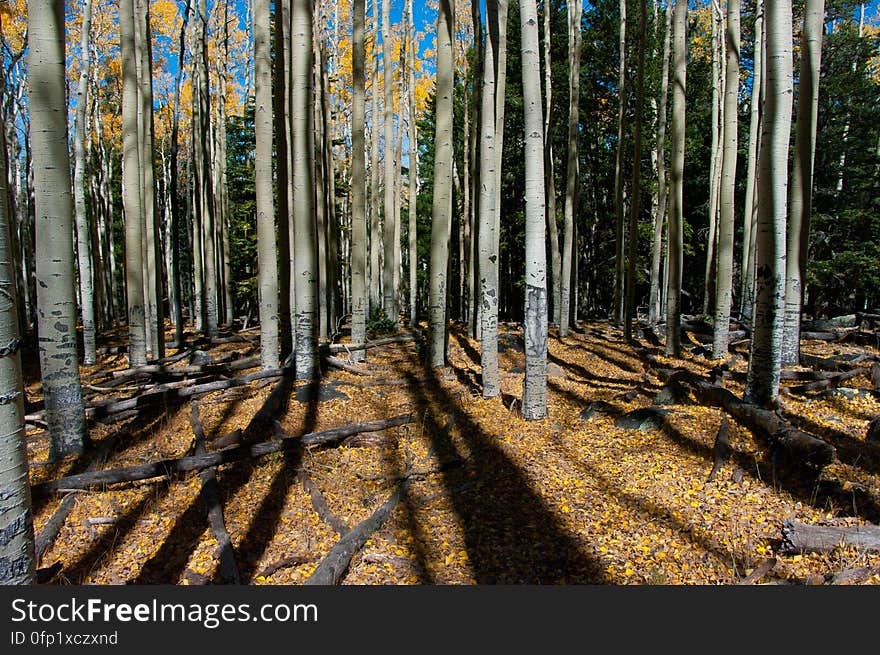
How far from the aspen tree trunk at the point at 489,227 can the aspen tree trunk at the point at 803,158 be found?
166 inches

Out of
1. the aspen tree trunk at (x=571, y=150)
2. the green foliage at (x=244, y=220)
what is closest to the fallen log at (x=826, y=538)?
the aspen tree trunk at (x=571, y=150)

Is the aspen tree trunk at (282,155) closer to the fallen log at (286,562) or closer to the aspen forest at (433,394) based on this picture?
the aspen forest at (433,394)

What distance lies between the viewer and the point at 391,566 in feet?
13.8

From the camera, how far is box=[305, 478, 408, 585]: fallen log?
12.9 feet

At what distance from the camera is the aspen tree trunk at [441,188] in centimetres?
935

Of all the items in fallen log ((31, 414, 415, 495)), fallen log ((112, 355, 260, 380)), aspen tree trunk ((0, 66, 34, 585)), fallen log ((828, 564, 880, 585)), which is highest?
aspen tree trunk ((0, 66, 34, 585))

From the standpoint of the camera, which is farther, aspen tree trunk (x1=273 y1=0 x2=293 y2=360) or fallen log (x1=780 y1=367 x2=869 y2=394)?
aspen tree trunk (x1=273 y1=0 x2=293 y2=360)

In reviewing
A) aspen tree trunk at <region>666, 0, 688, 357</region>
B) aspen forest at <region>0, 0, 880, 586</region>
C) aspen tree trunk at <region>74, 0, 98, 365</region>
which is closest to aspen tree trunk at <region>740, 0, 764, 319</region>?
aspen forest at <region>0, 0, 880, 586</region>

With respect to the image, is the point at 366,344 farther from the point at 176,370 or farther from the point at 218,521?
the point at 218,521

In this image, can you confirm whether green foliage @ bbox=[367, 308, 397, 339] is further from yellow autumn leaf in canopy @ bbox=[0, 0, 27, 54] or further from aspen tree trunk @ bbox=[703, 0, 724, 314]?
yellow autumn leaf in canopy @ bbox=[0, 0, 27, 54]

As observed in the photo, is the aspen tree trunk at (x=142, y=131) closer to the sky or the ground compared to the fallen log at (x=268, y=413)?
closer to the sky

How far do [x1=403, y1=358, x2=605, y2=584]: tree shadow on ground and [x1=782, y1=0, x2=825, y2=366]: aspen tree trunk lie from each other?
532 centimetres

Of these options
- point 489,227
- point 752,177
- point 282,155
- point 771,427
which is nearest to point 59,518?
point 489,227

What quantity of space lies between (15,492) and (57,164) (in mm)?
4204
